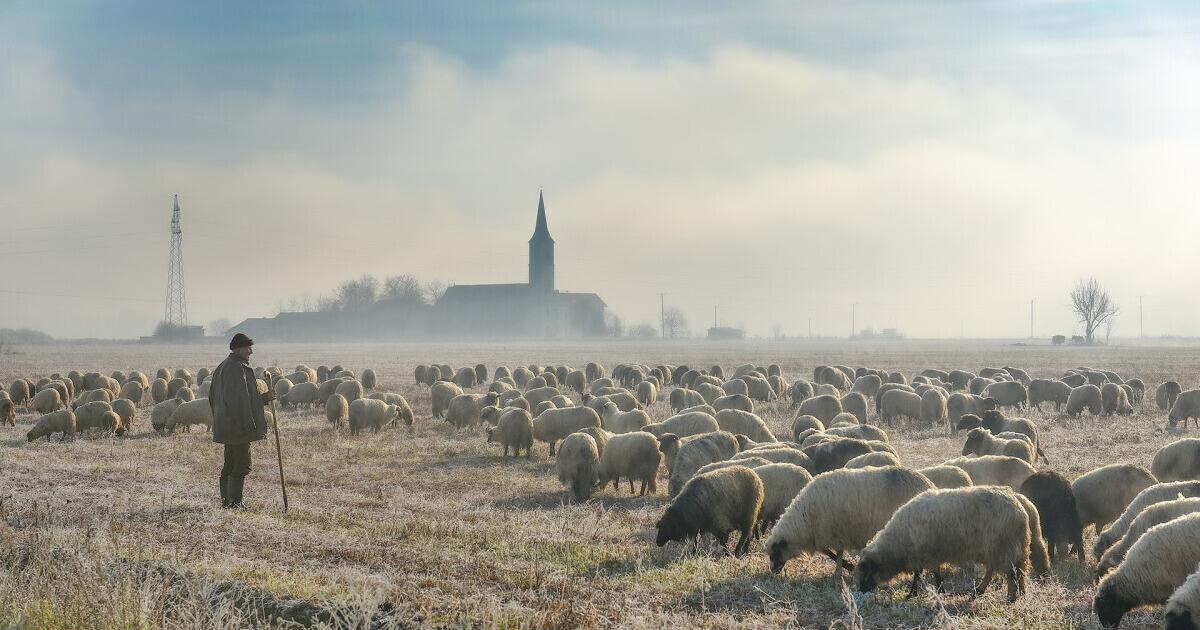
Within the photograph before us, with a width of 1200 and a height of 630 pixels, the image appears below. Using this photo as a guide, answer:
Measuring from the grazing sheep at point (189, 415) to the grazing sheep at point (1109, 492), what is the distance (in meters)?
19.3

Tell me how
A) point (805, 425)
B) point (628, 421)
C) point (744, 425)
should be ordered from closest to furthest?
point (744, 425) < point (805, 425) < point (628, 421)

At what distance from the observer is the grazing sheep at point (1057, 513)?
378 inches

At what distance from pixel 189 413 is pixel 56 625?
1652cm

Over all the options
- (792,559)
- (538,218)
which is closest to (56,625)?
(792,559)

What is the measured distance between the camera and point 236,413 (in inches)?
453

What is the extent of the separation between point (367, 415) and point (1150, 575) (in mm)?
18770

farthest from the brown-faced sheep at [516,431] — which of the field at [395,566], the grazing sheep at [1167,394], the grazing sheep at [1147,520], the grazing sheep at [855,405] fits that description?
the grazing sheep at [1167,394]

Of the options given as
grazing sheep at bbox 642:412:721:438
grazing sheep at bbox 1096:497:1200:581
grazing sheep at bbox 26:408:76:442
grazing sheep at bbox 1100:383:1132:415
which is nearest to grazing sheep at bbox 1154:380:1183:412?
grazing sheep at bbox 1100:383:1132:415

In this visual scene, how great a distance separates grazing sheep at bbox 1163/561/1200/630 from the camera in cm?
649

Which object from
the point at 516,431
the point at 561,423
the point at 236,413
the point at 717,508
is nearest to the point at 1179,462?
the point at 717,508

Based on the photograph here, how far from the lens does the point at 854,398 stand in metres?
24.5

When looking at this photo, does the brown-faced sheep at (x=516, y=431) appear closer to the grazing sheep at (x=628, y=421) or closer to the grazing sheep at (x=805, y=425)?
the grazing sheep at (x=628, y=421)

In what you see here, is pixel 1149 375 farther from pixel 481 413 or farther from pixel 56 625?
pixel 56 625

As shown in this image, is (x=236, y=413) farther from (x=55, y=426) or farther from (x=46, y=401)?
(x=46, y=401)
